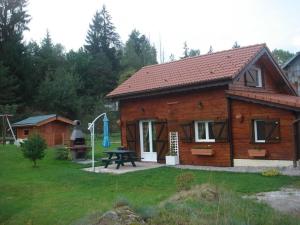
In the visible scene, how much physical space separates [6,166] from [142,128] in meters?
6.84

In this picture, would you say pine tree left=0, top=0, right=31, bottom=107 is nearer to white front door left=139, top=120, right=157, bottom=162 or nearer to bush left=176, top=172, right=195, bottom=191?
white front door left=139, top=120, right=157, bottom=162

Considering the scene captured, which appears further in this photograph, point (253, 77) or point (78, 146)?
point (78, 146)

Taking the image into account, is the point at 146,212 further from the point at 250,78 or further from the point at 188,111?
the point at 250,78

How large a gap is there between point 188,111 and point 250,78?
3281 mm

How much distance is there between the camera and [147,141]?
20.5 metres

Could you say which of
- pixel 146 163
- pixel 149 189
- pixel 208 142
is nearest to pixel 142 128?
pixel 146 163

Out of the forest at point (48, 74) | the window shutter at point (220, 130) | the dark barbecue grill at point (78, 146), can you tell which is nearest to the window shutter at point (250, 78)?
the window shutter at point (220, 130)

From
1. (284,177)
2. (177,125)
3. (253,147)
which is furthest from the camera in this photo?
(177,125)

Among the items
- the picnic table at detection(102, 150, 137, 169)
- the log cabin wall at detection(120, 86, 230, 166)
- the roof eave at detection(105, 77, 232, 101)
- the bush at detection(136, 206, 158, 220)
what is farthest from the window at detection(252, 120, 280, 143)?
the bush at detection(136, 206, 158, 220)

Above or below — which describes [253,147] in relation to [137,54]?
below

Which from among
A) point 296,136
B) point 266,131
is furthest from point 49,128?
point 296,136

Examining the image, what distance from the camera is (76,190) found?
40.6 feet

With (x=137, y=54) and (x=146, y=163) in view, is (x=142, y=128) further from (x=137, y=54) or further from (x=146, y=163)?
(x=137, y=54)

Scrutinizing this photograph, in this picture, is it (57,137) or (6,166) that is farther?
(57,137)
